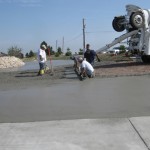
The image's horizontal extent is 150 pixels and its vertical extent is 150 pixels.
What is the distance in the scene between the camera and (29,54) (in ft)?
293

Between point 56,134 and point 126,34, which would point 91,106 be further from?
point 126,34

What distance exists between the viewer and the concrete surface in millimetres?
6195

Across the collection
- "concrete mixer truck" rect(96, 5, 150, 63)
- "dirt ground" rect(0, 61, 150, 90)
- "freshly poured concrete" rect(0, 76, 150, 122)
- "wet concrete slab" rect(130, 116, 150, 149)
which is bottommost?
"dirt ground" rect(0, 61, 150, 90)

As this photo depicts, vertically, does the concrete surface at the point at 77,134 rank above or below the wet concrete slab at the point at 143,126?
below

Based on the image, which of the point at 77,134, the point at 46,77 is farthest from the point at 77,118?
the point at 46,77

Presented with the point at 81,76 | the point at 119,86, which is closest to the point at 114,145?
the point at 119,86

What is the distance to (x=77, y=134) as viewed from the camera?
22.4 feet

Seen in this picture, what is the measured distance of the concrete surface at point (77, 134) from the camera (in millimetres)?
6195

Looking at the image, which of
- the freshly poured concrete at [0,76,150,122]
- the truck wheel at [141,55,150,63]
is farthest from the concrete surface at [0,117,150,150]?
the truck wheel at [141,55,150,63]

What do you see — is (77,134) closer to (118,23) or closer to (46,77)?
(46,77)

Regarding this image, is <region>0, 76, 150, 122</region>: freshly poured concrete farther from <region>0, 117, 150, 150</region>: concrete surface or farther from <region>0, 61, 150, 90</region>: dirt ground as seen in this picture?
<region>0, 61, 150, 90</region>: dirt ground

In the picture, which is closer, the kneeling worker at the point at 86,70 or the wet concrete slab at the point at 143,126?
the wet concrete slab at the point at 143,126

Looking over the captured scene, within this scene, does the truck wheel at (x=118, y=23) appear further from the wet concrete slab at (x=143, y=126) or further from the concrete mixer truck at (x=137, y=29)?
the wet concrete slab at (x=143, y=126)

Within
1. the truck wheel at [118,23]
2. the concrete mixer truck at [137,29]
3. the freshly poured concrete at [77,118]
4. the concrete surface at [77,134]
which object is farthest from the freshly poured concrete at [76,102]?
the truck wheel at [118,23]
